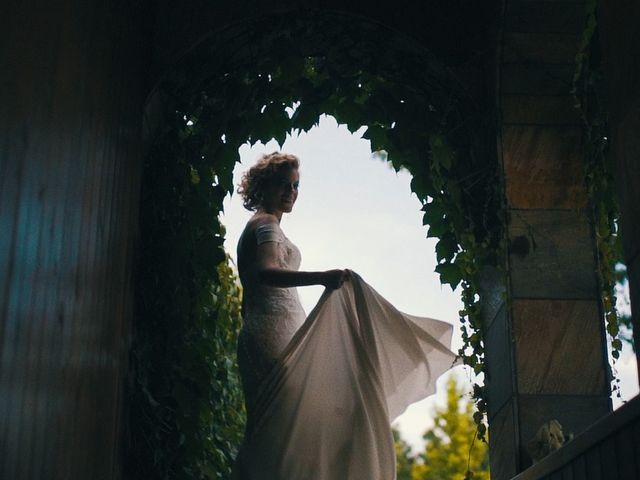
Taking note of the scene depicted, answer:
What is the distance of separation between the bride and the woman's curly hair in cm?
17

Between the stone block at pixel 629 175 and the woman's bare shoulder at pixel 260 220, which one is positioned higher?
the woman's bare shoulder at pixel 260 220

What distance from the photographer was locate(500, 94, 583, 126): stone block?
378cm

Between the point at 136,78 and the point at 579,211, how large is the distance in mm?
1753

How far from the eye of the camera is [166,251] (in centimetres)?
396

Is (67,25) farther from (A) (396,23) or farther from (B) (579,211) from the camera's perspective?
(B) (579,211)

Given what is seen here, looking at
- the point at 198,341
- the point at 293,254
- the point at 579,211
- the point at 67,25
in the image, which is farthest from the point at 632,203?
the point at 198,341

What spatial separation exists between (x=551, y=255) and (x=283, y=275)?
1006mm

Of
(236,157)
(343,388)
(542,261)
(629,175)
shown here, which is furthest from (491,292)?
(629,175)

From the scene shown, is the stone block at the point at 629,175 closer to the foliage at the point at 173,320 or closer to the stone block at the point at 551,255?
the stone block at the point at 551,255

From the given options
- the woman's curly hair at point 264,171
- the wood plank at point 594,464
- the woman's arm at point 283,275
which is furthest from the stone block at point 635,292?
the woman's curly hair at point 264,171

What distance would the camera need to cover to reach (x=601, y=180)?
3.47m

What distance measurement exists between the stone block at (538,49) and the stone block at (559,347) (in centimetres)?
95

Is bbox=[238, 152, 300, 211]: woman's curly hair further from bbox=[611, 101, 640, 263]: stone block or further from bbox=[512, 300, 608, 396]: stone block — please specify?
bbox=[611, 101, 640, 263]: stone block

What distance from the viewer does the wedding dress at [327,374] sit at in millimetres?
3572
